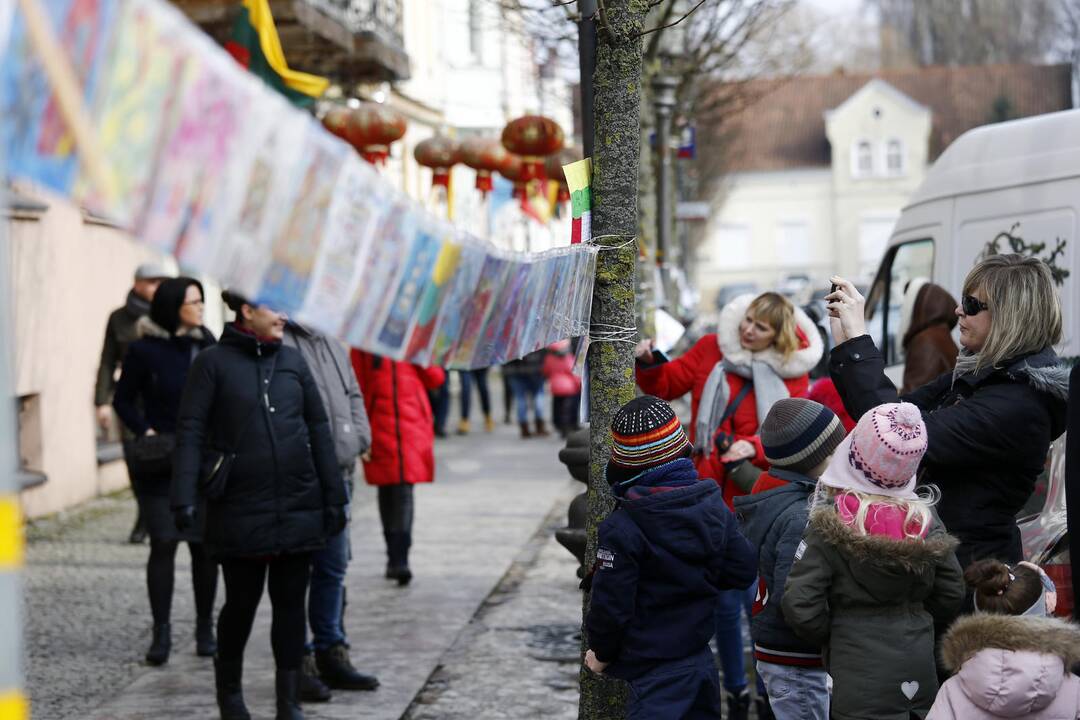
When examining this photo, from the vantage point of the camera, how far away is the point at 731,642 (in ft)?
20.4

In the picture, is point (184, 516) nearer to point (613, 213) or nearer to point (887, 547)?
point (613, 213)

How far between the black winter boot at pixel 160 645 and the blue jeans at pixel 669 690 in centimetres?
350

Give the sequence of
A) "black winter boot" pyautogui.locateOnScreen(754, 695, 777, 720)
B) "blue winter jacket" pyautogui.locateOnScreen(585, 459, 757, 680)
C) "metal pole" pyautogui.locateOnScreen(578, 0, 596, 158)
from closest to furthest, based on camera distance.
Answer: "blue winter jacket" pyautogui.locateOnScreen(585, 459, 757, 680) → "metal pole" pyautogui.locateOnScreen(578, 0, 596, 158) → "black winter boot" pyautogui.locateOnScreen(754, 695, 777, 720)

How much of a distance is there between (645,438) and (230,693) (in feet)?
8.16

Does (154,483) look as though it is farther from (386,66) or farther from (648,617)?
(386,66)

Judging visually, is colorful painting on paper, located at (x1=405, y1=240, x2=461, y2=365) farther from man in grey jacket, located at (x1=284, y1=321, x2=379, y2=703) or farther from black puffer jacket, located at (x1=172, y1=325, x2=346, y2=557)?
man in grey jacket, located at (x1=284, y1=321, x2=379, y2=703)

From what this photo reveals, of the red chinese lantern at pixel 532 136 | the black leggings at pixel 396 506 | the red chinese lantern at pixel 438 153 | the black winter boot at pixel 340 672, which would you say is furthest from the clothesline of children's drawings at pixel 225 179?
the red chinese lantern at pixel 438 153

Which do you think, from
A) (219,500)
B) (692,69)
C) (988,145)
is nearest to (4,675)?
(219,500)

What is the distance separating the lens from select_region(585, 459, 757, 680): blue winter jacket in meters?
4.26

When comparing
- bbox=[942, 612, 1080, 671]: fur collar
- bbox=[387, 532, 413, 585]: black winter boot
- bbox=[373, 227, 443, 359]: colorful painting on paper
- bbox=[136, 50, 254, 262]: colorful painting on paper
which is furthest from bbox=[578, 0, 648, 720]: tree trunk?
bbox=[387, 532, 413, 585]: black winter boot

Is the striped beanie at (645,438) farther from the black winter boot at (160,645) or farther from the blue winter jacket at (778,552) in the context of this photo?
the black winter boot at (160,645)

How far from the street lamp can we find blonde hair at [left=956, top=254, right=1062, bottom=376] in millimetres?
9186

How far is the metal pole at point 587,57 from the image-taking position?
515 cm

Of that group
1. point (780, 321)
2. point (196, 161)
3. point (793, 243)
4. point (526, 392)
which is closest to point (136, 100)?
point (196, 161)
